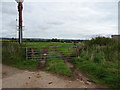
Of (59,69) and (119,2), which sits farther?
(119,2)

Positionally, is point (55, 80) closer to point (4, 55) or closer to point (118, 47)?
point (4, 55)

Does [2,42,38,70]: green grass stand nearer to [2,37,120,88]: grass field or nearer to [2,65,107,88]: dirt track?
[2,37,120,88]: grass field

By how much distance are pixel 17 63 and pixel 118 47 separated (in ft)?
31.1

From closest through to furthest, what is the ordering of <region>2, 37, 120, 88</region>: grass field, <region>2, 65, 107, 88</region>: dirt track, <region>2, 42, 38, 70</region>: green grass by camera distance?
1. <region>2, 65, 107, 88</region>: dirt track
2. <region>2, 37, 120, 88</region>: grass field
3. <region>2, 42, 38, 70</region>: green grass

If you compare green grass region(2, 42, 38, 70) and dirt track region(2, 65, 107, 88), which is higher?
green grass region(2, 42, 38, 70)

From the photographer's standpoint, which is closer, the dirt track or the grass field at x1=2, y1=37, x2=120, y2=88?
the dirt track

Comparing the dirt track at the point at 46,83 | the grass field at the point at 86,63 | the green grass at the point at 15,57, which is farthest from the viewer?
the green grass at the point at 15,57

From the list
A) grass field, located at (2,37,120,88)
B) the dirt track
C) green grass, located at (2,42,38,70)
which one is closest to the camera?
the dirt track

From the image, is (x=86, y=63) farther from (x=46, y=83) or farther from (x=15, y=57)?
(x=15, y=57)

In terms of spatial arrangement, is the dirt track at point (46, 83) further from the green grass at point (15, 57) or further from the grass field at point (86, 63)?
the green grass at point (15, 57)

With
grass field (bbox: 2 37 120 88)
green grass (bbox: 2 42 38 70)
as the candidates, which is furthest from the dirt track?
green grass (bbox: 2 42 38 70)

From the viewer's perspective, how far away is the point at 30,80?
6.48 m

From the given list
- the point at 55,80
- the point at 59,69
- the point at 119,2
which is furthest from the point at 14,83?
the point at 119,2

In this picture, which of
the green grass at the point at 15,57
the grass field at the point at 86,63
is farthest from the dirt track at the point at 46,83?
the green grass at the point at 15,57
